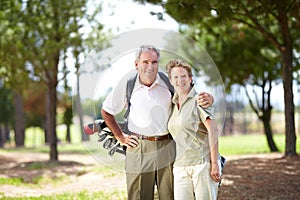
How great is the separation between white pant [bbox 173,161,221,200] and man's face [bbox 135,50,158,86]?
2.43 feet

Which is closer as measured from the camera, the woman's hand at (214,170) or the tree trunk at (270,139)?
the woman's hand at (214,170)

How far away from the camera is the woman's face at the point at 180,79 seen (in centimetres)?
391

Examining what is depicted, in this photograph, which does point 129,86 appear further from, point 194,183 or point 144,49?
point 194,183

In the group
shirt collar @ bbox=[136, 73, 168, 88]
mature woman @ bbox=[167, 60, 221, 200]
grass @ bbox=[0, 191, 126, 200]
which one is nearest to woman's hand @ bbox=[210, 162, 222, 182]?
mature woman @ bbox=[167, 60, 221, 200]

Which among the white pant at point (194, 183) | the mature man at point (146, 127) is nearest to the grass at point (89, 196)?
the mature man at point (146, 127)

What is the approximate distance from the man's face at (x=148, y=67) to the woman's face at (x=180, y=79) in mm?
160

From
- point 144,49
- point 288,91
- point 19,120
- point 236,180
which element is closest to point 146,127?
point 144,49

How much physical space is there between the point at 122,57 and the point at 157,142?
0.78 meters

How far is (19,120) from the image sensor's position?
26781 mm

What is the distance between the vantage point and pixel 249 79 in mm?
16312

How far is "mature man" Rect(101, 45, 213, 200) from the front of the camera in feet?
13.1

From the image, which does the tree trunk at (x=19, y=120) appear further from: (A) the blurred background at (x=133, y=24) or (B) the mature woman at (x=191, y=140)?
(B) the mature woman at (x=191, y=140)

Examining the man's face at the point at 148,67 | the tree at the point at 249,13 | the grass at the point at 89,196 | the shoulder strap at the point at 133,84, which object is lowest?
the grass at the point at 89,196

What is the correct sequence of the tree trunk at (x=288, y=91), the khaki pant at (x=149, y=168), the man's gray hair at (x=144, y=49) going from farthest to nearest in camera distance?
the tree trunk at (x=288, y=91) < the khaki pant at (x=149, y=168) < the man's gray hair at (x=144, y=49)
